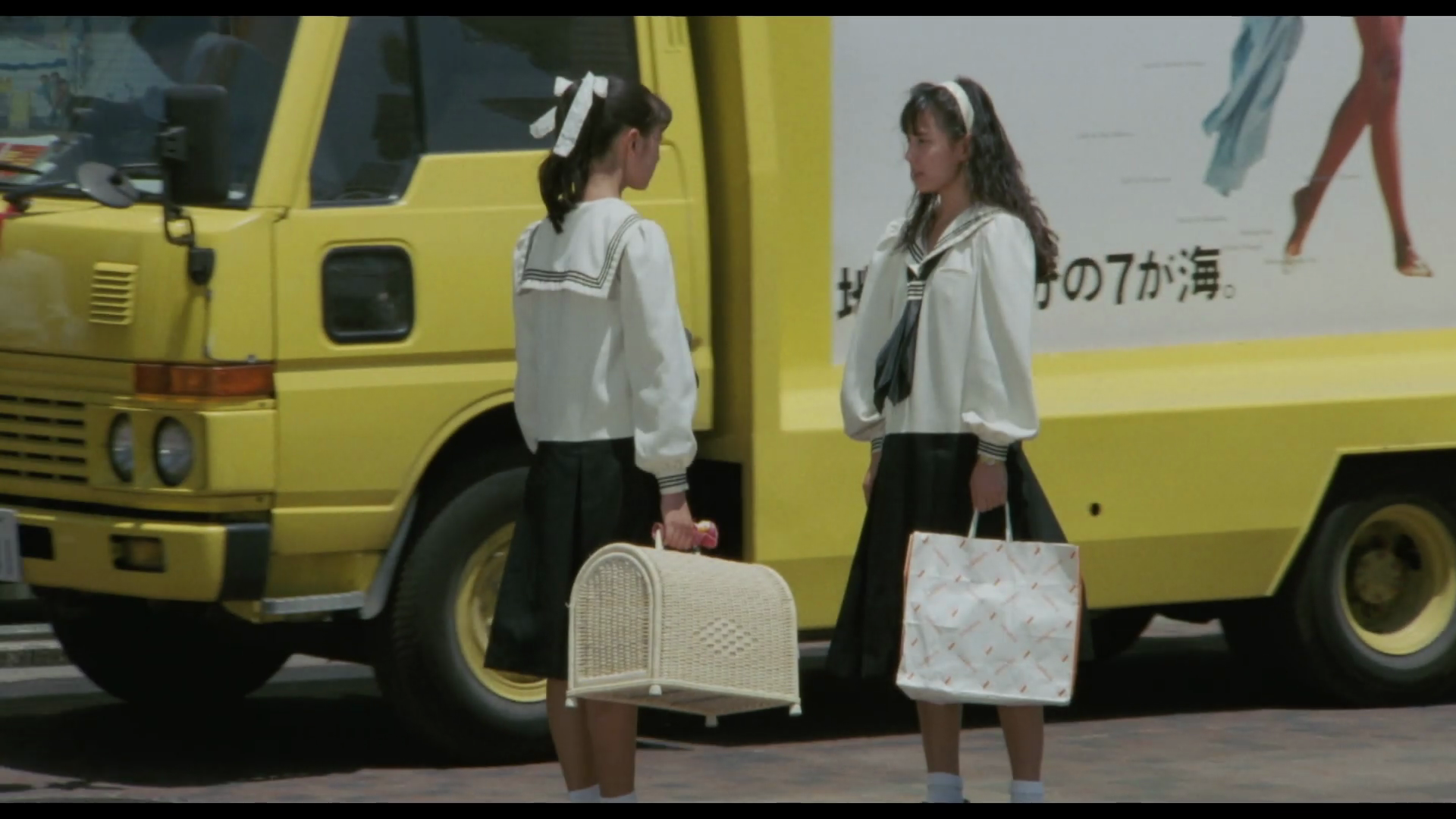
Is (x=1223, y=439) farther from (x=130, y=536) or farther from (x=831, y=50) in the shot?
(x=130, y=536)

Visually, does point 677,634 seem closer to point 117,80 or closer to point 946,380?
point 946,380

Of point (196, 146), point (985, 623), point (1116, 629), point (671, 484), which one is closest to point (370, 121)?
point (196, 146)

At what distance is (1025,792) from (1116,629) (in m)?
3.67

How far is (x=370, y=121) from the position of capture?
7531 millimetres

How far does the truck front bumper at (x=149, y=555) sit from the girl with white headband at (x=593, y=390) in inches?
50.9

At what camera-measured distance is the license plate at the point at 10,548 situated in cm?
751

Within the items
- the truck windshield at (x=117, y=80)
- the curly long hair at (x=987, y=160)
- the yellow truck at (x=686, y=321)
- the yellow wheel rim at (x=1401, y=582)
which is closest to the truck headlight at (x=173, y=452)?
the yellow truck at (x=686, y=321)

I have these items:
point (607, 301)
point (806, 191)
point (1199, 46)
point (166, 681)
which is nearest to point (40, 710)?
point (166, 681)

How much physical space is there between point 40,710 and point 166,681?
49 centimetres

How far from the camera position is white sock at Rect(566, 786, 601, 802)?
20.6 ft

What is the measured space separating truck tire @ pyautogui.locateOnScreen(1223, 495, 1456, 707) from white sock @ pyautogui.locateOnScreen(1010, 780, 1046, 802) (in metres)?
2.88

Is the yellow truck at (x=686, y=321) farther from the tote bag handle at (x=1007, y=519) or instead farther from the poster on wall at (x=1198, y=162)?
the tote bag handle at (x=1007, y=519)

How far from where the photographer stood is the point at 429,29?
25.1 feet

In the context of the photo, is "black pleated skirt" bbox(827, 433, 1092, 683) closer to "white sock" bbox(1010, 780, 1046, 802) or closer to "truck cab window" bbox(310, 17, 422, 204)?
"white sock" bbox(1010, 780, 1046, 802)
